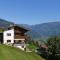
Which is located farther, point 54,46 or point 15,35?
point 15,35

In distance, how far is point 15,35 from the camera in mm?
77688

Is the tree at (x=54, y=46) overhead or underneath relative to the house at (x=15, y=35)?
underneath

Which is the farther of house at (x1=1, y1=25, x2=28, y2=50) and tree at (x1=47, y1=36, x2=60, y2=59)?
house at (x1=1, y1=25, x2=28, y2=50)

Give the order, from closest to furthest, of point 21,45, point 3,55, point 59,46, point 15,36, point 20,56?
point 3,55, point 20,56, point 59,46, point 21,45, point 15,36

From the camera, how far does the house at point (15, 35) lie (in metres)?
75.9

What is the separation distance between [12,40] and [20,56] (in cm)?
4037

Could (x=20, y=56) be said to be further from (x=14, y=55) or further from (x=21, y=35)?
(x=21, y=35)

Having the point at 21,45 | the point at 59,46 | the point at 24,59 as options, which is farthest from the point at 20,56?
the point at 21,45

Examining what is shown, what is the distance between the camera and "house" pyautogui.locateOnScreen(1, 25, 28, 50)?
75.9 meters

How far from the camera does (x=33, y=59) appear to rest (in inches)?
1586

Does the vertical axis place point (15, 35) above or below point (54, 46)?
above

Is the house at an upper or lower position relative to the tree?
upper

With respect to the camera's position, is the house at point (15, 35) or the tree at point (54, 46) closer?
the tree at point (54, 46)

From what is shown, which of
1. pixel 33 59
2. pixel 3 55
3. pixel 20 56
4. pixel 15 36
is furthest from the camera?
pixel 15 36
